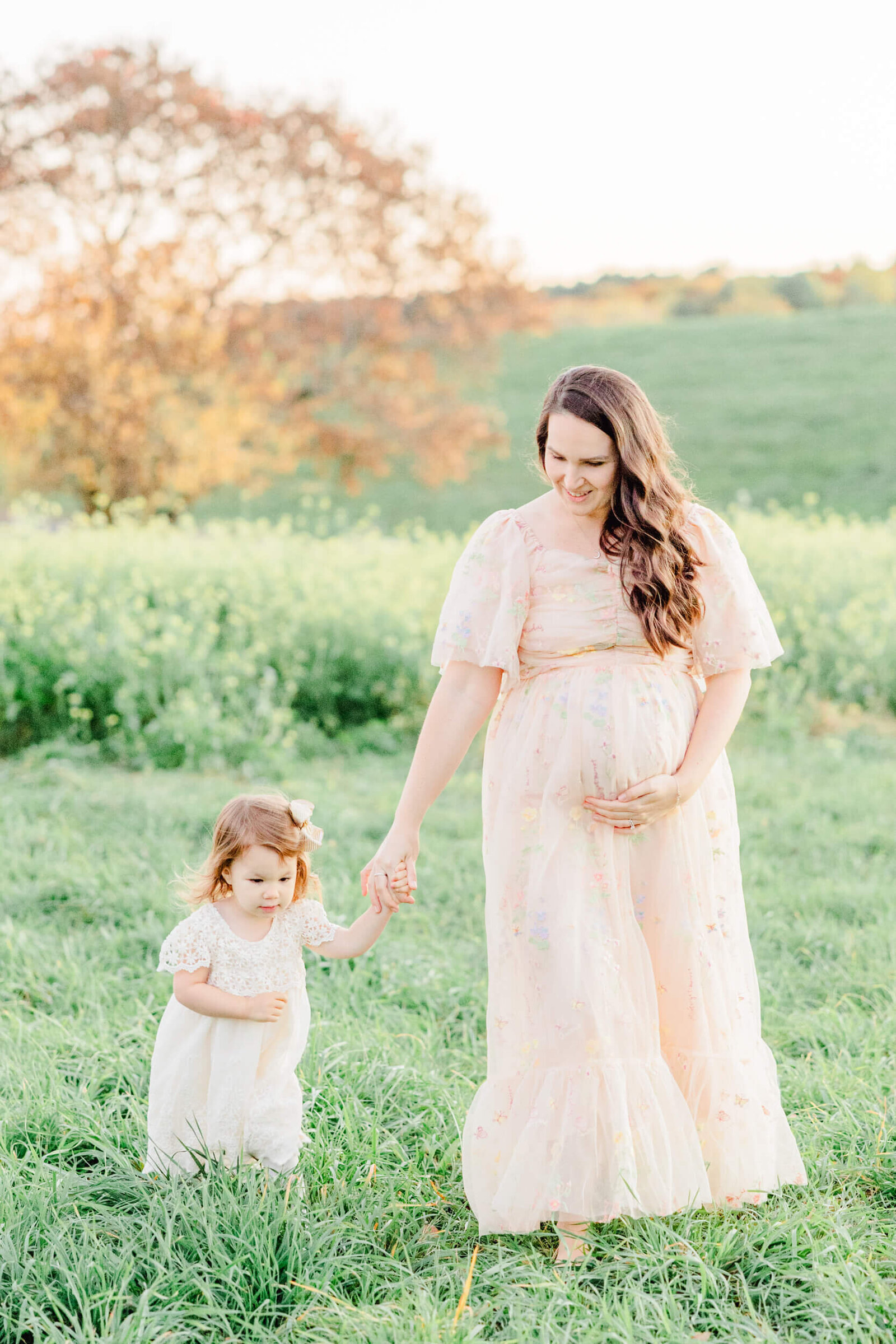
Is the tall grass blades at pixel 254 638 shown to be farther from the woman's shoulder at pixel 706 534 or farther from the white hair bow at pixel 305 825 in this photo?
the woman's shoulder at pixel 706 534

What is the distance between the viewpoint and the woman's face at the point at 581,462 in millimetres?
2381

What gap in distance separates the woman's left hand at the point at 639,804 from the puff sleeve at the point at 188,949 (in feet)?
2.79

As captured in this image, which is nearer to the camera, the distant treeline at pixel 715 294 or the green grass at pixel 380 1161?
the green grass at pixel 380 1161

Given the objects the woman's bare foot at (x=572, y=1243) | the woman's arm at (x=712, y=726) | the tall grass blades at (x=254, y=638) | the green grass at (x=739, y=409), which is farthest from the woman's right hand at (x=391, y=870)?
the green grass at (x=739, y=409)

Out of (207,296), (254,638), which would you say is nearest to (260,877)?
(254,638)

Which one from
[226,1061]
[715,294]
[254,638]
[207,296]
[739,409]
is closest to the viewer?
[226,1061]

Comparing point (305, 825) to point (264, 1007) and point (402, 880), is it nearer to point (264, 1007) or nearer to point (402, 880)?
point (402, 880)

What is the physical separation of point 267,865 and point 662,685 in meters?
0.92

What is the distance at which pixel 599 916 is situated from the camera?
2.45 m

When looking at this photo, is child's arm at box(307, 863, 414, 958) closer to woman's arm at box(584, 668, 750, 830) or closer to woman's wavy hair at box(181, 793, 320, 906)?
woman's wavy hair at box(181, 793, 320, 906)

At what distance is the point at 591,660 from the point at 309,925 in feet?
2.75

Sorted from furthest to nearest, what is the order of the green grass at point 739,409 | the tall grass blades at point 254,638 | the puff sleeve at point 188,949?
the green grass at point 739,409 < the tall grass blades at point 254,638 < the puff sleeve at point 188,949

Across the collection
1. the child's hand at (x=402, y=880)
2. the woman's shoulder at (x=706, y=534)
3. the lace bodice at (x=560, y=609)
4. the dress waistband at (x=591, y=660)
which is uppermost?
the woman's shoulder at (x=706, y=534)

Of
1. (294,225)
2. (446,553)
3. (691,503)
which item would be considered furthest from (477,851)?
(294,225)
